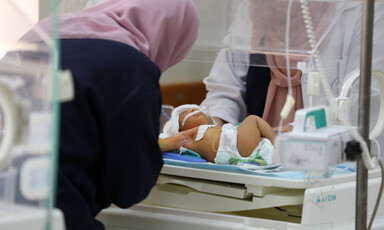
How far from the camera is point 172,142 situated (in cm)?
180

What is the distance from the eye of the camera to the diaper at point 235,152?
1725mm

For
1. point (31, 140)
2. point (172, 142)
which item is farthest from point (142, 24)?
point (31, 140)

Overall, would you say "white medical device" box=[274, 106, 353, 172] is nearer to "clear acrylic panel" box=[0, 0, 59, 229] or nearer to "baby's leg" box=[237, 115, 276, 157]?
"clear acrylic panel" box=[0, 0, 59, 229]

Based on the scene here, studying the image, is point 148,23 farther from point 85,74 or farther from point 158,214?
point 158,214

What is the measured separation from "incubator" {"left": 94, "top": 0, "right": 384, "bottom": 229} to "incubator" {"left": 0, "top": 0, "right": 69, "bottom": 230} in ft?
2.18

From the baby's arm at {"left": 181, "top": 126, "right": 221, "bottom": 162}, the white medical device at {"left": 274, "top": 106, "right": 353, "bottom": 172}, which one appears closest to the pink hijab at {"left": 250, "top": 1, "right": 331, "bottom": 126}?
the baby's arm at {"left": 181, "top": 126, "right": 221, "bottom": 162}

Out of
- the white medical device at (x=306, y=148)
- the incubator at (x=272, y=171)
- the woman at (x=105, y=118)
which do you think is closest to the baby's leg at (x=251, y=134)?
the incubator at (x=272, y=171)

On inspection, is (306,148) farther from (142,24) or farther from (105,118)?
(142,24)

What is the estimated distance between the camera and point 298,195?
1.57m

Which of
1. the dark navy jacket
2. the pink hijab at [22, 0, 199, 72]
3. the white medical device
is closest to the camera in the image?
the white medical device

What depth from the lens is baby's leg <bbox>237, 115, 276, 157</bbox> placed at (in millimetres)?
1812

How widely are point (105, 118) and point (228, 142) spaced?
26.0 inches

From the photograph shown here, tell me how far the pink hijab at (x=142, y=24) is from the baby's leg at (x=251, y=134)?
0.37 meters

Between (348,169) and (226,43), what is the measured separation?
0.56 m
